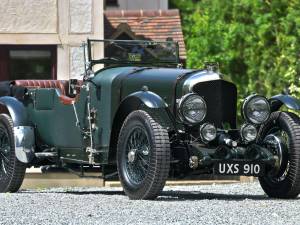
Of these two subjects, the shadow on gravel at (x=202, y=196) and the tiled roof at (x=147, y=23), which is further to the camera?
the tiled roof at (x=147, y=23)

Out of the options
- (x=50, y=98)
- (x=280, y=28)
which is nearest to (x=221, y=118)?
(x=50, y=98)

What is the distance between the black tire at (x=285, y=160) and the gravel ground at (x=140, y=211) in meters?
0.20

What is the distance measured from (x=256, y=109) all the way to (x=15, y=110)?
10.3 feet

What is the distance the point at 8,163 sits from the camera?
12477mm

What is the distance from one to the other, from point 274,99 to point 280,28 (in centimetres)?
1763

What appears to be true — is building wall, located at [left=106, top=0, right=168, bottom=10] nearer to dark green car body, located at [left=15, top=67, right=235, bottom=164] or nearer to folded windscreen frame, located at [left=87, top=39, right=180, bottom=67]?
folded windscreen frame, located at [left=87, top=39, right=180, bottom=67]

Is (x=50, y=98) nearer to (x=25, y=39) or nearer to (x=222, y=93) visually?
(x=222, y=93)

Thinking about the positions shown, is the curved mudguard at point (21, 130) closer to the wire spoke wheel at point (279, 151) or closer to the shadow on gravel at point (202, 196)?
the shadow on gravel at point (202, 196)

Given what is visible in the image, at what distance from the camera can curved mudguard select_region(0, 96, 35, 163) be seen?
12.1 meters

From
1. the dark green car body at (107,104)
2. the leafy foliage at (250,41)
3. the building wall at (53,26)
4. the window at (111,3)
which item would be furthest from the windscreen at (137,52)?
the window at (111,3)

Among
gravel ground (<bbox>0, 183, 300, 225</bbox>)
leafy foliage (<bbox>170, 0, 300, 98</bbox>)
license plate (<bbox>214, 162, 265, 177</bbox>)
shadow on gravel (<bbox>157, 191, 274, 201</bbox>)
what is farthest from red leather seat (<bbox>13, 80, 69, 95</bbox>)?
leafy foliage (<bbox>170, 0, 300, 98</bbox>)

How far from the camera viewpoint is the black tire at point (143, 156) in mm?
9938

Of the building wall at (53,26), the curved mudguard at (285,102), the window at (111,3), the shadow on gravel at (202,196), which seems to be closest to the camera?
the curved mudguard at (285,102)

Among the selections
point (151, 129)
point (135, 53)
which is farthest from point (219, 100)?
point (135, 53)
